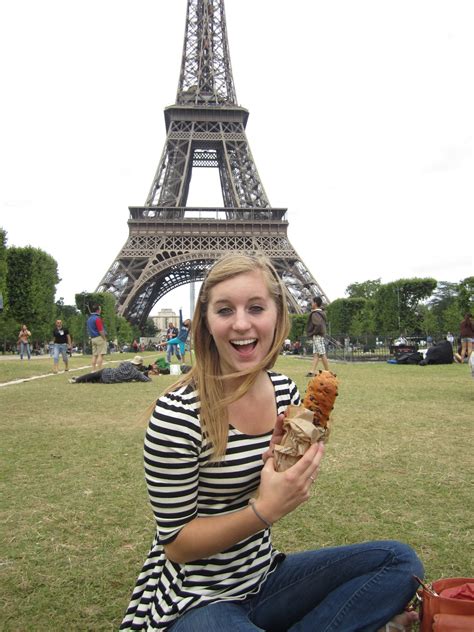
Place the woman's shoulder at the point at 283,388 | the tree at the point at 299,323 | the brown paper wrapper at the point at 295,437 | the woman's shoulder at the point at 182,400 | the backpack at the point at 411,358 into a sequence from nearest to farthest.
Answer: the brown paper wrapper at the point at 295,437 < the woman's shoulder at the point at 182,400 < the woman's shoulder at the point at 283,388 < the backpack at the point at 411,358 < the tree at the point at 299,323

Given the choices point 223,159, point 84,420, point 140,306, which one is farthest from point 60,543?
point 223,159

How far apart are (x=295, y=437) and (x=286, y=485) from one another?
137mm

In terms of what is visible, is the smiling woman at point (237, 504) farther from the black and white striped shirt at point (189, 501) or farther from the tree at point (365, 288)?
the tree at point (365, 288)

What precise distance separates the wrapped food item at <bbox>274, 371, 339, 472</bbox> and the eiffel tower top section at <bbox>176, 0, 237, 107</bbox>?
44827 millimetres

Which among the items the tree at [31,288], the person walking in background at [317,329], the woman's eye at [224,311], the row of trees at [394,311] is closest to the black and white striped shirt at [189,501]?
the woman's eye at [224,311]

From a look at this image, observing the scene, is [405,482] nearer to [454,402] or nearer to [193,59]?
[454,402]

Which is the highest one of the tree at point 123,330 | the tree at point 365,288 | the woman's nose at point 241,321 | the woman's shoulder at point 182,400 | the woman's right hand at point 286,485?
the tree at point 365,288

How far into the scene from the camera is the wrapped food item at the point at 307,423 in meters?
1.45

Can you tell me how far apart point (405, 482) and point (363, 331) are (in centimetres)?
3211

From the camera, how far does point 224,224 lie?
128 ft

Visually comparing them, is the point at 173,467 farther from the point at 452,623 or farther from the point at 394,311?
the point at 394,311

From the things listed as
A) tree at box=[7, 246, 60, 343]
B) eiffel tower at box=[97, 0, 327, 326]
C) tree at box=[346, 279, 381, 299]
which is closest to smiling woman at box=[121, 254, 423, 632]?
tree at box=[7, 246, 60, 343]

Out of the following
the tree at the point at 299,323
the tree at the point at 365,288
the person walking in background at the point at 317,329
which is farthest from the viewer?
the tree at the point at 365,288

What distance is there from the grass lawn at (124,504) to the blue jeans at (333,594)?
0.72m
